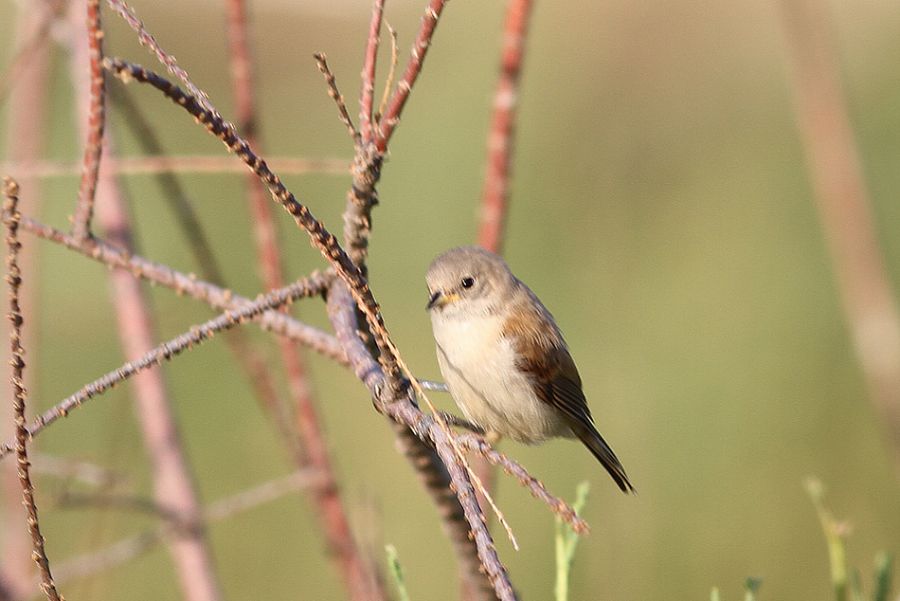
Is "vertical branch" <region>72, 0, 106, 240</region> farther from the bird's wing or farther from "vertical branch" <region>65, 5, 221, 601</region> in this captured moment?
the bird's wing

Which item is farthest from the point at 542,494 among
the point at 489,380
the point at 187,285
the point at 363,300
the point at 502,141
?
the point at 489,380

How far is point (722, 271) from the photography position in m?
5.58

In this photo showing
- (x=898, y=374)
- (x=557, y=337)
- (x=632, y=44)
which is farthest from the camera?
(x=632, y=44)

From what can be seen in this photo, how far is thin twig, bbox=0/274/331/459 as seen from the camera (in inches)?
44.8

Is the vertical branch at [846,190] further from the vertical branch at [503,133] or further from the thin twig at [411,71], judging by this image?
the thin twig at [411,71]

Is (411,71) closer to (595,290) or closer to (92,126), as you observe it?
(92,126)

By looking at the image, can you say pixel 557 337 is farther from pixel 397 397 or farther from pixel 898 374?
pixel 397 397

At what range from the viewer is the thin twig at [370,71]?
1278 mm

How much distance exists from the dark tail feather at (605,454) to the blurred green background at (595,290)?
0.05 metres

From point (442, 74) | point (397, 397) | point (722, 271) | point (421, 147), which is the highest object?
point (442, 74)

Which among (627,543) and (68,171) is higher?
(68,171)

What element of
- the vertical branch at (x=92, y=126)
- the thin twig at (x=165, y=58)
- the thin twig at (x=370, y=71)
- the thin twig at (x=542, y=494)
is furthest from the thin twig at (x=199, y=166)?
the thin twig at (x=542, y=494)

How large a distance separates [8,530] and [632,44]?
20.2 ft

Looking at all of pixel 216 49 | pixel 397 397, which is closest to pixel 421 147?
pixel 216 49
